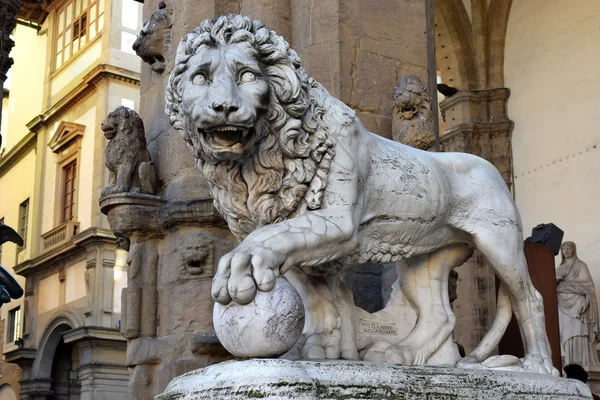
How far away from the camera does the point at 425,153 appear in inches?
141

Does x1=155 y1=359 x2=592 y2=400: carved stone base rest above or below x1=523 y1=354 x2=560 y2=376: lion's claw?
below

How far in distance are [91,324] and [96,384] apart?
1273 millimetres

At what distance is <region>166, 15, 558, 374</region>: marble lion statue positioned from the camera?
116 inches

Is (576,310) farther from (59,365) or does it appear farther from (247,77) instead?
(59,365)

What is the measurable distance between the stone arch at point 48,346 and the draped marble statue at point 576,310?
13369 millimetres

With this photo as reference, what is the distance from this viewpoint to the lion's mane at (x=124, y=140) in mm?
4949

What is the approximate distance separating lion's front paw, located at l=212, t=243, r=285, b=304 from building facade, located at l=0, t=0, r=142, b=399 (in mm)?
18164

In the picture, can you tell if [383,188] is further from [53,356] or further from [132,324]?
[53,356]

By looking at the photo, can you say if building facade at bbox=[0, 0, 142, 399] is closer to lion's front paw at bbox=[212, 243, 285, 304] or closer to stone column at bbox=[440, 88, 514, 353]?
stone column at bbox=[440, 88, 514, 353]

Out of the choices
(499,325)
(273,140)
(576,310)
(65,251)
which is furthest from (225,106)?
(65,251)

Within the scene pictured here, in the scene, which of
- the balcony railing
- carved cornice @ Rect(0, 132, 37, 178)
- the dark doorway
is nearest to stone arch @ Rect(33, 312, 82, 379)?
the dark doorway

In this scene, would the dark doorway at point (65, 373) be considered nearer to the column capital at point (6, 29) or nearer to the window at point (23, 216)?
the window at point (23, 216)

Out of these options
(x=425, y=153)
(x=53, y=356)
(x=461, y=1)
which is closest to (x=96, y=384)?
(x=53, y=356)

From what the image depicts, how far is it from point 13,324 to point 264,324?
24.4m
